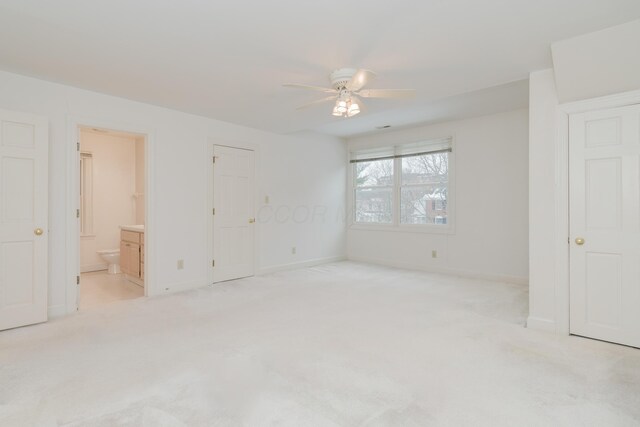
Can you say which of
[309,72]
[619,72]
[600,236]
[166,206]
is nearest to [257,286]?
[166,206]

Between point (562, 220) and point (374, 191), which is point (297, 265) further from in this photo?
point (562, 220)

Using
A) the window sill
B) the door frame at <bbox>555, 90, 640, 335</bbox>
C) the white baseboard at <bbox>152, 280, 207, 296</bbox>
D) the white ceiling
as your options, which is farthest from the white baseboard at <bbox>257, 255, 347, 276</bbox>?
the door frame at <bbox>555, 90, 640, 335</bbox>

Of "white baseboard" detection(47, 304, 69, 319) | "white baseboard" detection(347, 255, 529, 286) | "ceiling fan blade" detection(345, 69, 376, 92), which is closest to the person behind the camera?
"ceiling fan blade" detection(345, 69, 376, 92)

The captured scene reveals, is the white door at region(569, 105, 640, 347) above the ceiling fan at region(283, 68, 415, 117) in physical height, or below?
below

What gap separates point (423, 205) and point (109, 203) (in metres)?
5.59

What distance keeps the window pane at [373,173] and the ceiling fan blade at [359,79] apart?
3.58 m

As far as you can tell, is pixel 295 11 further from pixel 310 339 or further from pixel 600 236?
pixel 600 236

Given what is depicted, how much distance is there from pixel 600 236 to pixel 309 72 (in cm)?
285

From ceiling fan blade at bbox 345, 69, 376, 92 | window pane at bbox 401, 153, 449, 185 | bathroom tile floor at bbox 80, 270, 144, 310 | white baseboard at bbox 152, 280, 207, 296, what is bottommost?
bathroom tile floor at bbox 80, 270, 144, 310

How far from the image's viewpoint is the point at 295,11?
2.19 meters

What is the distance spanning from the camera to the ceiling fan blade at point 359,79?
2685mm

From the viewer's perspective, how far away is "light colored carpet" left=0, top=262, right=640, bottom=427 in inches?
72.2

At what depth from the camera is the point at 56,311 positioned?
3488mm

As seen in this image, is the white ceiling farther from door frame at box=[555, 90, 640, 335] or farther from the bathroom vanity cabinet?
the bathroom vanity cabinet
